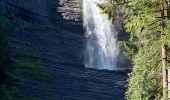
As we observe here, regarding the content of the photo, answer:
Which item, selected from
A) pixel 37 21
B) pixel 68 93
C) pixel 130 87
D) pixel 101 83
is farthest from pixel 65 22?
pixel 130 87

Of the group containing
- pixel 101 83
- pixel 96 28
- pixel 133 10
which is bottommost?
pixel 101 83

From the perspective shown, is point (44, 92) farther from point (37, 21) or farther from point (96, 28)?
point (96, 28)

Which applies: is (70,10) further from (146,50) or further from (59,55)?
(146,50)

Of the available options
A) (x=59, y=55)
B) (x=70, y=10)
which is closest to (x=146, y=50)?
(x=59, y=55)

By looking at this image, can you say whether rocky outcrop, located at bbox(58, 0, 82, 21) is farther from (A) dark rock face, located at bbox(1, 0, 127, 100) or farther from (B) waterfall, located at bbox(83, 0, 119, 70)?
(B) waterfall, located at bbox(83, 0, 119, 70)

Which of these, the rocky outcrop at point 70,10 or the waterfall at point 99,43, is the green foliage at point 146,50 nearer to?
the waterfall at point 99,43

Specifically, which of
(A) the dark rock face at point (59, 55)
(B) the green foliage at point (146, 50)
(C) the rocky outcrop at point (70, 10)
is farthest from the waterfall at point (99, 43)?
(B) the green foliage at point (146, 50)
